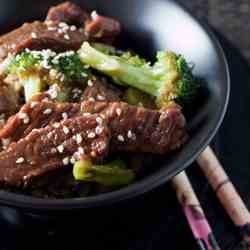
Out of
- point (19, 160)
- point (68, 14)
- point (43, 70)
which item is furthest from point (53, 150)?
point (68, 14)

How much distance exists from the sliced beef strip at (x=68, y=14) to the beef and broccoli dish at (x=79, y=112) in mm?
111

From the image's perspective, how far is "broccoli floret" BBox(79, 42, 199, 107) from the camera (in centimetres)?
234

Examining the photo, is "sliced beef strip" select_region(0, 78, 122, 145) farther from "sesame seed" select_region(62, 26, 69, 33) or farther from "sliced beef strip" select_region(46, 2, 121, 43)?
"sliced beef strip" select_region(46, 2, 121, 43)

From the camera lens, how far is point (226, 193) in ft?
7.76

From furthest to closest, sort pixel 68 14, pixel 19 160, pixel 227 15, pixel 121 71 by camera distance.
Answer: pixel 227 15 → pixel 68 14 → pixel 121 71 → pixel 19 160

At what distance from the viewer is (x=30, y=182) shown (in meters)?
2.06

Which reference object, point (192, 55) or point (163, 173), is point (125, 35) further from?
point (163, 173)

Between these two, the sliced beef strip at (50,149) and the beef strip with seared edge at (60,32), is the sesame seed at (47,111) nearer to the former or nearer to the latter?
the sliced beef strip at (50,149)

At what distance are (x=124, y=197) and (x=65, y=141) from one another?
334mm

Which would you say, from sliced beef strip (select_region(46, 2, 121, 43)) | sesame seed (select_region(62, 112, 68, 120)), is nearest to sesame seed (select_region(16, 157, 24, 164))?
sesame seed (select_region(62, 112, 68, 120))

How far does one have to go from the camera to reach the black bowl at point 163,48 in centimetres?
188

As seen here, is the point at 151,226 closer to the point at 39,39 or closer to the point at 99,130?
the point at 99,130

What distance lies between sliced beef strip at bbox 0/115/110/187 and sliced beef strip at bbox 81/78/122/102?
6.7 inches

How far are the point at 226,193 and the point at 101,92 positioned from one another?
2.09 ft
